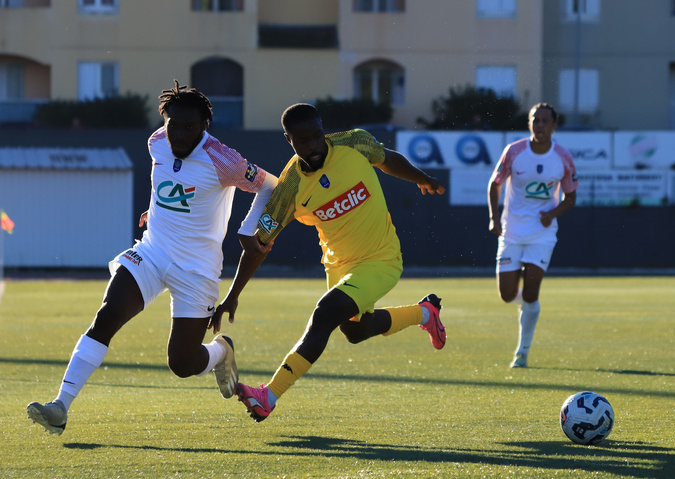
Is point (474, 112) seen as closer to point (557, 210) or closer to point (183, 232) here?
point (557, 210)

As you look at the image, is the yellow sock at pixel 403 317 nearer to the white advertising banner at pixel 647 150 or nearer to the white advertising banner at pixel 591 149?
the white advertising banner at pixel 591 149

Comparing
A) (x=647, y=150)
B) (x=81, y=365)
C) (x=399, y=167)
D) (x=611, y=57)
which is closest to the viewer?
(x=81, y=365)

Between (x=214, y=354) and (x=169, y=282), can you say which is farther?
(x=214, y=354)

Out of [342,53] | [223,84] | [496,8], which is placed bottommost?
[223,84]

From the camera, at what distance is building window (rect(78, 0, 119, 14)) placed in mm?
37438

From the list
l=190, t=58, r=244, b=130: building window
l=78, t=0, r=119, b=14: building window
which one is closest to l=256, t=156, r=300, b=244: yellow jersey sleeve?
l=78, t=0, r=119, b=14: building window

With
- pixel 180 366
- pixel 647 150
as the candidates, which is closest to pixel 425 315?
Result: pixel 180 366

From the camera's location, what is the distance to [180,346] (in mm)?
6418

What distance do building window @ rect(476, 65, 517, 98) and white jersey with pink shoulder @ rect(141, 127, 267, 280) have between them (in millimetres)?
32956

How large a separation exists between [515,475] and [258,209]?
2.37 metres

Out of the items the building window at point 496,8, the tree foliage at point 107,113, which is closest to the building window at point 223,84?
the tree foliage at point 107,113

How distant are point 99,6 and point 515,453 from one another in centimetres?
3473

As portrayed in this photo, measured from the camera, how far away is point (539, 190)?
9992 millimetres

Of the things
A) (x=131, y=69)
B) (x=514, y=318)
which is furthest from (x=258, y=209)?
(x=131, y=69)
